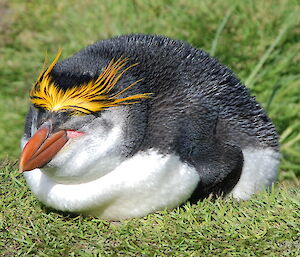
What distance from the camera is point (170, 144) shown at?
9.92ft

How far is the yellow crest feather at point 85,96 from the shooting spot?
9.68 ft

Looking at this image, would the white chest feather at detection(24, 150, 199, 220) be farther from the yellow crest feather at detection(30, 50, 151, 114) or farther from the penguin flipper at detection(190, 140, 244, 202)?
the yellow crest feather at detection(30, 50, 151, 114)

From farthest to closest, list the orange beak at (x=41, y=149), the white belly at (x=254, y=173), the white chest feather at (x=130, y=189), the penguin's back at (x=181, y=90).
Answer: the white belly at (x=254, y=173), the penguin's back at (x=181, y=90), the white chest feather at (x=130, y=189), the orange beak at (x=41, y=149)

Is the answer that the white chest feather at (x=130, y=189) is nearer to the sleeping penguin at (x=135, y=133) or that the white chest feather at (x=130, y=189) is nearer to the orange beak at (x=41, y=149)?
the sleeping penguin at (x=135, y=133)

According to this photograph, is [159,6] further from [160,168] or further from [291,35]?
[160,168]

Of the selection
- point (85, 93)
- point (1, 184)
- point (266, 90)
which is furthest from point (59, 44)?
point (85, 93)

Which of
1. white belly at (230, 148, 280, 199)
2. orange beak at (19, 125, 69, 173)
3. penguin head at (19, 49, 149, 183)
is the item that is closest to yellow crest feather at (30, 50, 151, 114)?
penguin head at (19, 49, 149, 183)

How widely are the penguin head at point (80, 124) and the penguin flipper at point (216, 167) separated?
42 cm

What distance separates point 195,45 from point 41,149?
2914 mm

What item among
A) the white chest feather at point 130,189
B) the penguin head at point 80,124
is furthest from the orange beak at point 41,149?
the white chest feather at point 130,189

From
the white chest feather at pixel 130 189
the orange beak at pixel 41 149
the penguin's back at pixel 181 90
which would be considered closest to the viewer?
the orange beak at pixel 41 149

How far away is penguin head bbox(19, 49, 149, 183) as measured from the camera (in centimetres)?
293

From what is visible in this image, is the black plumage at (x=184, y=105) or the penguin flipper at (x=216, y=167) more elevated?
the black plumage at (x=184, y=105)

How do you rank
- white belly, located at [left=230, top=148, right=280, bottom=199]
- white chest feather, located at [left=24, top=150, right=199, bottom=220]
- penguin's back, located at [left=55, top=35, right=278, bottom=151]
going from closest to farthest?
white chest feather, located at [left=24, top=150, right=199, bottom=220]
penguin's back, located at [left=55, top=35, right=278, bottom=151]
white belly, located at [left=230, top=148, right=280, bottom=199]
